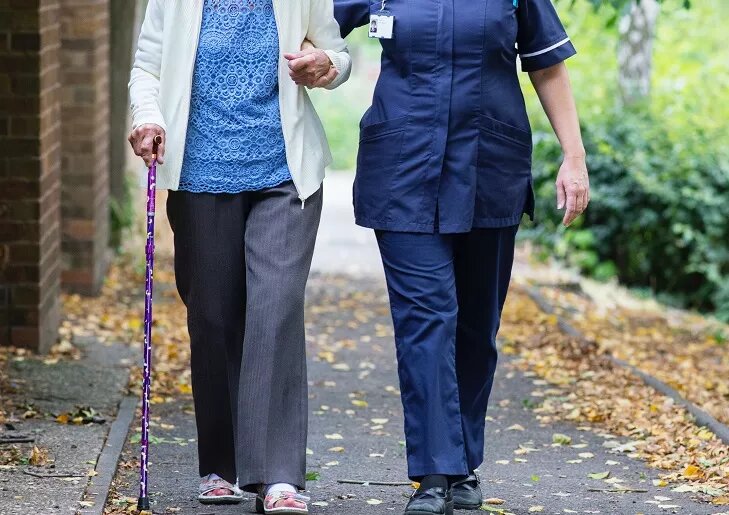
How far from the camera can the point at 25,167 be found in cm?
730

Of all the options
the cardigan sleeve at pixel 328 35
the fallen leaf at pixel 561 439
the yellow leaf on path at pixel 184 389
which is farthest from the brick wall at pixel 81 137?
the cardigan sleeve at pixel 328 35

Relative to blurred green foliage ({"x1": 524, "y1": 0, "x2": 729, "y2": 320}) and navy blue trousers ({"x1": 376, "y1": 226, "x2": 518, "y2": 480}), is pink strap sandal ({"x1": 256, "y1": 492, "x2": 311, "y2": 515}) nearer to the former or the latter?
navy blue trousers ({"x1": 376, "y1": 226, "x2": 518, "y2": 480})

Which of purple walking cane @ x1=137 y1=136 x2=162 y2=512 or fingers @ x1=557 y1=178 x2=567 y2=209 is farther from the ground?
fingers @ x1=557 y1=178 x2=567 y2=209

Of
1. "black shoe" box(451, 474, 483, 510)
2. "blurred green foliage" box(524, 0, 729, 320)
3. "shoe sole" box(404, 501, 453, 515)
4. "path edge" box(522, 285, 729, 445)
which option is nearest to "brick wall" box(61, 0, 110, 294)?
"path edge" box(522, 285, 729, 445)

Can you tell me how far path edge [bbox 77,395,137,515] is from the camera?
15.1 feet

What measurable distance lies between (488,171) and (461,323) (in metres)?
→ 0.56

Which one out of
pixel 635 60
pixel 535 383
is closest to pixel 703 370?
pixel 535 383

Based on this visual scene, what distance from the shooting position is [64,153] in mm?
9742

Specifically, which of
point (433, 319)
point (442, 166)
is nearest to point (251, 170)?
point (442, 166)

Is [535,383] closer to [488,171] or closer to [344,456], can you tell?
[344,456]

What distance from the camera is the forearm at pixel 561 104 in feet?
15.0

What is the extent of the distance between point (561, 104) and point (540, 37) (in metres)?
0.24

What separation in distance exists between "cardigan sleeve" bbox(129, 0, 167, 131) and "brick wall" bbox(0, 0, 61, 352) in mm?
2954

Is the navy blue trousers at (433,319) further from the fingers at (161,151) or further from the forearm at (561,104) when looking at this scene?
the fingers at (161,151)
